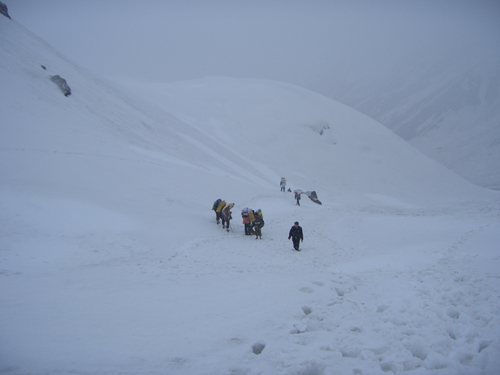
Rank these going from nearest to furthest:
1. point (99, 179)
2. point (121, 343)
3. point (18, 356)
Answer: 1. point (18, 356)
2. point (121, 343)
3. point (99, 179)

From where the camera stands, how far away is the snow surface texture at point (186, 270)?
4551mm

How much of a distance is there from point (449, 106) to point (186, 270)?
156520mm

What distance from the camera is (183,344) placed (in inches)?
187

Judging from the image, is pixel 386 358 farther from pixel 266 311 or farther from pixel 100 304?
pixel 100 304

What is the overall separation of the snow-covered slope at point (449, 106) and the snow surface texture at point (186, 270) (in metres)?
93.7

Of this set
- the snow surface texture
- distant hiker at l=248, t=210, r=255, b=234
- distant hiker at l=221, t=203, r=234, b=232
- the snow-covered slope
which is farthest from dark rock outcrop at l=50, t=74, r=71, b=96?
the snow-covered slope

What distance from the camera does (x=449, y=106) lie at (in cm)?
12669

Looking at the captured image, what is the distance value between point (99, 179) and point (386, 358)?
1470 centimetres

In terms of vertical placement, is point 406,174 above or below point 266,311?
above

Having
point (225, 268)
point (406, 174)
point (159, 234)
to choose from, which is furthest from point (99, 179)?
point (406, 174)

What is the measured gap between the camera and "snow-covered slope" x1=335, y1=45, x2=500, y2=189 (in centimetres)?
9850

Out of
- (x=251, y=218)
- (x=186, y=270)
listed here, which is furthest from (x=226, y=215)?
(x=186, y=270)

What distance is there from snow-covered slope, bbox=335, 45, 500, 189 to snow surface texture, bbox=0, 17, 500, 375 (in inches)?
3690

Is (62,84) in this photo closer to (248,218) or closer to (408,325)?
(248,218)
